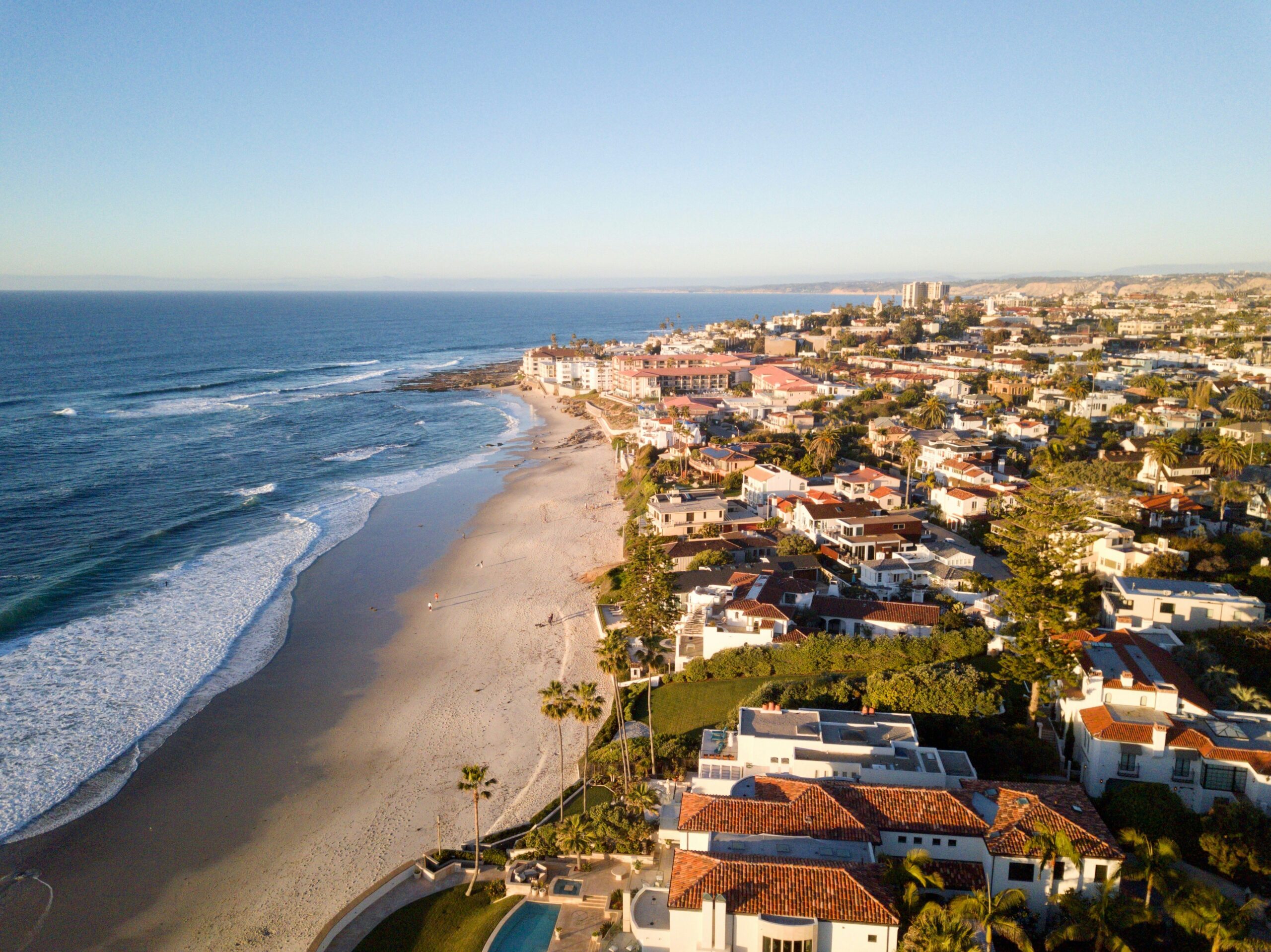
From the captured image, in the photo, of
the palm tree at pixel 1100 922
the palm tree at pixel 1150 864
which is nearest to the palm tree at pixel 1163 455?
the palm tree at pixel 1150 864

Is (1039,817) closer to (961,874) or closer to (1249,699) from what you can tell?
(961,874)

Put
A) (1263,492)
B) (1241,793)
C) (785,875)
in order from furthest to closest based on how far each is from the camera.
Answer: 1. (1263,492)
2. (1241,793)
3. (785,875)

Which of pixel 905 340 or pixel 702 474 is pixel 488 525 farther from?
pixel 905 340

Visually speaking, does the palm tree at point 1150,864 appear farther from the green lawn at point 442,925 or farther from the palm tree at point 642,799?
the green lawn at point 442,925

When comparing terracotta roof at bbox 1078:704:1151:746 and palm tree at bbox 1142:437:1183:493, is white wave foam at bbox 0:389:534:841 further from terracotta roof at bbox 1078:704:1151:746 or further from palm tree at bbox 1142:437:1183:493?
palm tree at bbox 1142:437:1183:493

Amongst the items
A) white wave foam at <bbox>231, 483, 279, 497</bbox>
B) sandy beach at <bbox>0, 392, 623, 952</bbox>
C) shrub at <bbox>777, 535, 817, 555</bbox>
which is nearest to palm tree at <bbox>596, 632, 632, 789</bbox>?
sandy beach at <bbox>0, 392, 623, 952</bbox>

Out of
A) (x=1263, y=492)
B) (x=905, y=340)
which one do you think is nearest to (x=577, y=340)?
(x=905, y=340)
